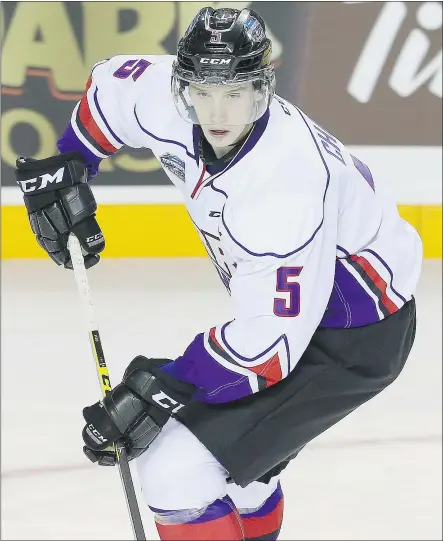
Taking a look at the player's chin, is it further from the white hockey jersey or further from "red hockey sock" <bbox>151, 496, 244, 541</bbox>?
"red hockey sock" <bbox>151, 496, 244, 541</bbox>

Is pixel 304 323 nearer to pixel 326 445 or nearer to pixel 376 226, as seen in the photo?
pixel 376 226

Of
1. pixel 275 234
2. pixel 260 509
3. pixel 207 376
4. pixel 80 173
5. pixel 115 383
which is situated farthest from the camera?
pixel 115 383

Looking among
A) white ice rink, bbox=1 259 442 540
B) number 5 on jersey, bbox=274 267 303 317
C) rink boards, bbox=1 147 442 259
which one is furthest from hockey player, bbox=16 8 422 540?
rink boards, bbox=1 147 442 259

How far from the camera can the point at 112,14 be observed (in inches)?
147

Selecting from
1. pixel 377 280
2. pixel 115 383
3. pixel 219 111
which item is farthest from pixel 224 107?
pixel 115 383

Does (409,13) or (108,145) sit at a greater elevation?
(108,145)

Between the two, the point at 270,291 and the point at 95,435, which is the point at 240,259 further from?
the point at 95,435

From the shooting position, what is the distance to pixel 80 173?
206 cm

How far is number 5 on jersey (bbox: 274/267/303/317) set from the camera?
5.27 feet

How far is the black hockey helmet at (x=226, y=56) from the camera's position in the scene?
1.59 meters

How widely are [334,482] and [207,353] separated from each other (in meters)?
1.11

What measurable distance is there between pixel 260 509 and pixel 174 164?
828mm

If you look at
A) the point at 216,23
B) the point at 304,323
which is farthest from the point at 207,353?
the point at 216,23

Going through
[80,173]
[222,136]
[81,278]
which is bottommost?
[81,278]
